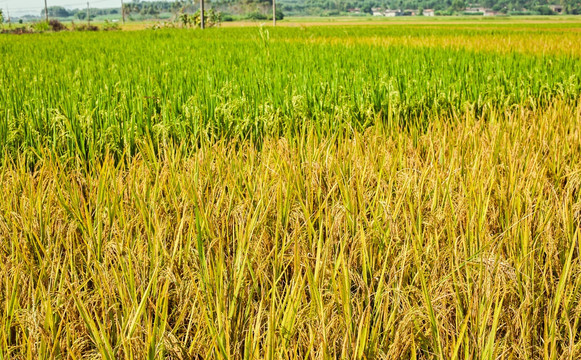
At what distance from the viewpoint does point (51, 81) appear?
3.47m

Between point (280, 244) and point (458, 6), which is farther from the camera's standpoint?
point (458, 6)

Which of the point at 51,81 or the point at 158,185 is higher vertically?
the point at 51,81

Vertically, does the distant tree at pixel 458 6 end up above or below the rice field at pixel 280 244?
above

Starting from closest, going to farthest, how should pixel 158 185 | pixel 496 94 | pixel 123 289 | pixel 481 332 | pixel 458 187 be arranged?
pixel 481 332, pixel 123 289, pixel 158 185, pixel 458 187, pixel 496 94

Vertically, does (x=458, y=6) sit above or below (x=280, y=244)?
above

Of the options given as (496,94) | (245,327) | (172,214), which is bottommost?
(245,327)

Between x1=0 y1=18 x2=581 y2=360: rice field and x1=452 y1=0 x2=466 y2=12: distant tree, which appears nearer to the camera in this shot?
x1=0 y1=18 x2=581 y2=360: rice field

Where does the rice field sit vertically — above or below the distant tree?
below

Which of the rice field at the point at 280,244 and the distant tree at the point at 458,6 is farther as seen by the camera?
the distant tree at the point at 458,6

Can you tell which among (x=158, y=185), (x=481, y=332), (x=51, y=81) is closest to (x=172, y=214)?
(x=158, y=185)

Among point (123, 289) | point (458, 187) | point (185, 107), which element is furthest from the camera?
point (185, 107)

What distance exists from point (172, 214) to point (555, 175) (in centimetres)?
150

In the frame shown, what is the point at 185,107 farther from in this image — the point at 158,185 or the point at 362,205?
the point at 362,205

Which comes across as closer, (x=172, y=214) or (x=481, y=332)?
(x=481, y=332)
